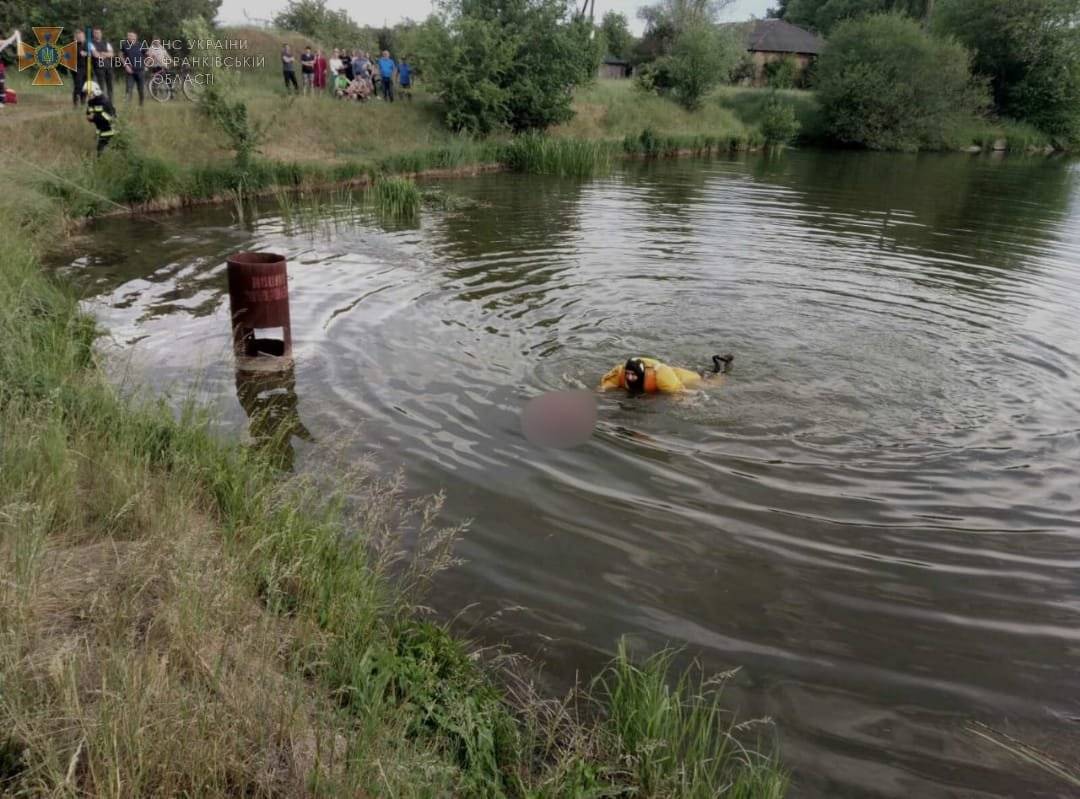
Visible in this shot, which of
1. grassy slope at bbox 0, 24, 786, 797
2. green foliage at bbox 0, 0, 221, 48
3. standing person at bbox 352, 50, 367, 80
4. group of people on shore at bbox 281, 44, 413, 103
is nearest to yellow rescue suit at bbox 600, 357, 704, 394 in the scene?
grassy slope at bbox 0, 24, 786, 797

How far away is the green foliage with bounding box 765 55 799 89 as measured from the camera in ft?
173

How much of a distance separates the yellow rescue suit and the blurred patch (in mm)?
248

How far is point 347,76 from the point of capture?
2828cm

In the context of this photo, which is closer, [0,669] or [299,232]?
[0,669]

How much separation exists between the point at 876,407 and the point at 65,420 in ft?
22.1

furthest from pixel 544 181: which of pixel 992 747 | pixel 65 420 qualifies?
pixel 992 747

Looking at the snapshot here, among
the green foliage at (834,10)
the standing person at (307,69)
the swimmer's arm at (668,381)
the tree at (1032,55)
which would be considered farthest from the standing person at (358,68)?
the green foliage at (834,10)

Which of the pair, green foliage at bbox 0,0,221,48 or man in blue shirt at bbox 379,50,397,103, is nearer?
man in blue shirt at bbox 379,50,397,103

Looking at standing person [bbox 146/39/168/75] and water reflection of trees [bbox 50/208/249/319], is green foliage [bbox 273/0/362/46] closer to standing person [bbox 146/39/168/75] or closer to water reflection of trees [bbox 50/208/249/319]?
standing person [bbox 146/39/168/75]

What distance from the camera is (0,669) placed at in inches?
101

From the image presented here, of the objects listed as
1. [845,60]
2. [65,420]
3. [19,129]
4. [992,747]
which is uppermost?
[845,60]

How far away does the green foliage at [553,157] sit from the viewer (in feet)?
81.8

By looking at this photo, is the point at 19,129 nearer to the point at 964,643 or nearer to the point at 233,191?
the point at 233,191

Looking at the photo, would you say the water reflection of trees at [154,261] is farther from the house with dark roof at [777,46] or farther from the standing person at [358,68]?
the house with dark roof at [777,46]
